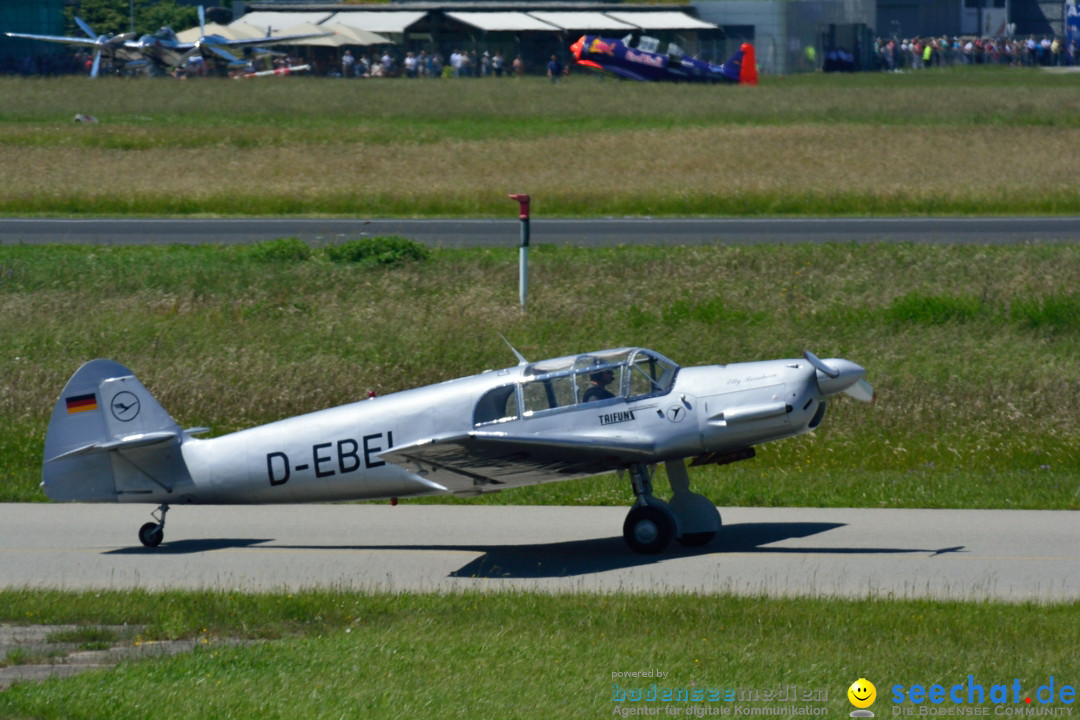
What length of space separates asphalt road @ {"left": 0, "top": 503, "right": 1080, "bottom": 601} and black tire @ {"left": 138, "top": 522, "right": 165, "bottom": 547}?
0.30ft

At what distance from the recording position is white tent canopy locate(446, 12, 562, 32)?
91500mm

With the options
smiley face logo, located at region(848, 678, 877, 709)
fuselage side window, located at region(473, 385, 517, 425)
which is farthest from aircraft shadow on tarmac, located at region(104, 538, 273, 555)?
smiley face logo, located at region(848, 678, 877, 709)

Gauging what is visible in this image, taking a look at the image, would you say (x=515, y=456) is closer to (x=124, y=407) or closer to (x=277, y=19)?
(x=124, y=407)

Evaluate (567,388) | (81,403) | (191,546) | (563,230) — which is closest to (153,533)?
(191,546)

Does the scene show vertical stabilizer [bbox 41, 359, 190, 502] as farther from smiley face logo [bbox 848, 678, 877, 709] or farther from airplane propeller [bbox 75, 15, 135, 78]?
airplane propeller [bbox 75, 15, 135, 78]

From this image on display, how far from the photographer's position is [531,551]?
11297 millimetres

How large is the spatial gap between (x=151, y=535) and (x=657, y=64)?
69.0m

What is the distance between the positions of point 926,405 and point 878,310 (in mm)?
3898

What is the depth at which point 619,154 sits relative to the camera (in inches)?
1671

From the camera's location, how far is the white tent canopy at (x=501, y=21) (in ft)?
300

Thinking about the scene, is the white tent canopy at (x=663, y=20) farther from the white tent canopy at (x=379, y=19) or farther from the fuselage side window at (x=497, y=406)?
the fuselage side window at (x=497, y=406)

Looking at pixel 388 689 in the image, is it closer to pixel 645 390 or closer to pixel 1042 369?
pixel 645 390

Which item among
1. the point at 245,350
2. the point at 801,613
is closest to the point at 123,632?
the point at 801,613

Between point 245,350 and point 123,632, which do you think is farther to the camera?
point 245,350
